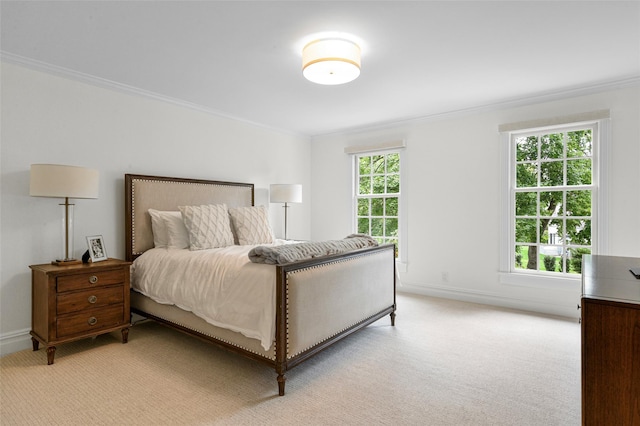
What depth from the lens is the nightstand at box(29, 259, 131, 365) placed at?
8.38ft

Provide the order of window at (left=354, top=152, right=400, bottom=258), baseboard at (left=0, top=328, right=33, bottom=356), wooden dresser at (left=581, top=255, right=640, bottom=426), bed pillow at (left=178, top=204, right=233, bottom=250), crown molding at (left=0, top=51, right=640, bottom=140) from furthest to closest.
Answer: window at (left=354, top=152, right=400, bottom=258) → bed pillow at (left=178, top=204, right=233, bottom=250) → crown molding at (left=0, top=51, right=640, bottom=140) → baseboard at (left=0, top=328, right=33, bottom=356) → wooden dresser at (left=581, top=255, right=640, bottom=426)

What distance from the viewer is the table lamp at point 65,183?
2.59 m

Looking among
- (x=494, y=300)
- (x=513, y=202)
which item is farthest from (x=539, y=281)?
(x=513, y=202)

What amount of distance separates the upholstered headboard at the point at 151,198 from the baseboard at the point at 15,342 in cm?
97

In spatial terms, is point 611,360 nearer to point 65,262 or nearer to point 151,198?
point 65,262

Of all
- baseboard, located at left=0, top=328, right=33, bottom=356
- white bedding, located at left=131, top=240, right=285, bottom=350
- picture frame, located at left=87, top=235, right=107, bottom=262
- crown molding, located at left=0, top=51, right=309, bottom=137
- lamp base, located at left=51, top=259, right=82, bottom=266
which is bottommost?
baseboard, located at left=0, top=328, right=33, bottom=356

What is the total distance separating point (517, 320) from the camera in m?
3.53

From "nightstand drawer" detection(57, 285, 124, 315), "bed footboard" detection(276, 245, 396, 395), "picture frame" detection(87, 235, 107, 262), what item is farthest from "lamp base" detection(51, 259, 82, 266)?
"bed footboard" detection(276, 245, 396, 395)

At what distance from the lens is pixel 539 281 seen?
3.81 meters

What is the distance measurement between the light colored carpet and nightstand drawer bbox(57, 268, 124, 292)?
554 millimetres

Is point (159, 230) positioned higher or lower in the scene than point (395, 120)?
lower

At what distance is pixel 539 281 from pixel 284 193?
3.27m

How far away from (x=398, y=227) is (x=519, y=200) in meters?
1.56

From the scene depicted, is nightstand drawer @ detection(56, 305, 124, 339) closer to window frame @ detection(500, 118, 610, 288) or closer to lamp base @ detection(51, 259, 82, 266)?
lamp base @ detection(51, 259, 82, 266)
